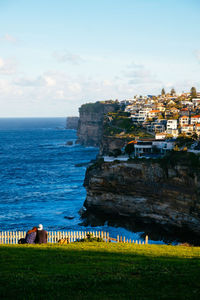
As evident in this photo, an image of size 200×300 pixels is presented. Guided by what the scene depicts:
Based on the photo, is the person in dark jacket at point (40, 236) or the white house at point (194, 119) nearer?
the person in dark jacket at point (40, 236)

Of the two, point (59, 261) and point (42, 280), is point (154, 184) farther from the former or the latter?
point (42, 280)

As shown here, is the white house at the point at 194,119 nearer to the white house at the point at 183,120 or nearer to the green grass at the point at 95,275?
the white house at the point at 183,120

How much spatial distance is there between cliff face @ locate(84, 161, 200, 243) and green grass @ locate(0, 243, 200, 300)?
70.1ft

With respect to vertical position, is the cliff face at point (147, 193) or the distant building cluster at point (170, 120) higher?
the distant building cluster at point (170, 120)

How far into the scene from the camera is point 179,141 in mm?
58531

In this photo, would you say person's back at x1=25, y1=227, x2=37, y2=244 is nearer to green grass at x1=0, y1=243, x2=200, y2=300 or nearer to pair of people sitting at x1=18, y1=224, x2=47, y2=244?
pair of people sitting at x1=18, y1=224, x2=47, y2=244

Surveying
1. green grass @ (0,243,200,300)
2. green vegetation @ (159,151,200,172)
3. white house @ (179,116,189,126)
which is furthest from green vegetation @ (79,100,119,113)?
green grass @ (0,243,200,300)

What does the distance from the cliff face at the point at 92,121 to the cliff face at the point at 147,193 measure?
344 feet

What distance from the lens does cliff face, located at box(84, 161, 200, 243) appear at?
1468 inches

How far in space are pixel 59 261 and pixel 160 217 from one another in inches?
1083

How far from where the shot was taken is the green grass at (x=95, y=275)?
10.3 m

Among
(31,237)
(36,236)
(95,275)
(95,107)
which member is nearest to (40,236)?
(36,236)

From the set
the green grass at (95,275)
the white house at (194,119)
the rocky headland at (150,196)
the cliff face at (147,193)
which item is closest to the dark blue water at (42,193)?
the rocky headland at (150,196)

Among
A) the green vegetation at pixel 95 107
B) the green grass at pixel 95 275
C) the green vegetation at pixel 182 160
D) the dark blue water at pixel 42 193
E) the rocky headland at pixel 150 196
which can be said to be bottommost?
the dark blue water at pixel 42 193
